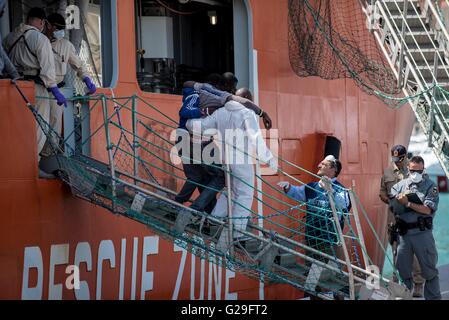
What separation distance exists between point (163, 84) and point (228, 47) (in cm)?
178

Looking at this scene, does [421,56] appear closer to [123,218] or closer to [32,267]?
[123,218]

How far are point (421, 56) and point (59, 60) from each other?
4.63 m

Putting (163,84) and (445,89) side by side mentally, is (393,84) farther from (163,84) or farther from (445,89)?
(163,84)

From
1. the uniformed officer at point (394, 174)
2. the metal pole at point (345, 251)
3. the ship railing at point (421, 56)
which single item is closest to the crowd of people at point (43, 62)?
the metal pole at point (345, 251)

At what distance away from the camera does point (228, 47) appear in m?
12.1

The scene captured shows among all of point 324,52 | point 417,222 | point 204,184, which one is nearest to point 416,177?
point 417,222

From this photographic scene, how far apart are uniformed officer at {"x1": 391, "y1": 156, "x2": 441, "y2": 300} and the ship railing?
0.41 m

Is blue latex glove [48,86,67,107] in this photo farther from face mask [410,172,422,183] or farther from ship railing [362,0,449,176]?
face mask [410,172,422,183]

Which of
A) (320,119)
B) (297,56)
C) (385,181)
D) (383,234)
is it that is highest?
(297,56)

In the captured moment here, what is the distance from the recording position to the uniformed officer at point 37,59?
7.78 meters

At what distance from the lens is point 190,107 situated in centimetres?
780

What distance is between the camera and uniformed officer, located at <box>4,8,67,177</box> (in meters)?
7.78

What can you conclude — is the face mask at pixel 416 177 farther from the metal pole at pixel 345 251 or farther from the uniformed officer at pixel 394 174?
the metal pole at pixel 345 251

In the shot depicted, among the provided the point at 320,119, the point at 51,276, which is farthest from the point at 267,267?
the point at 320,119
